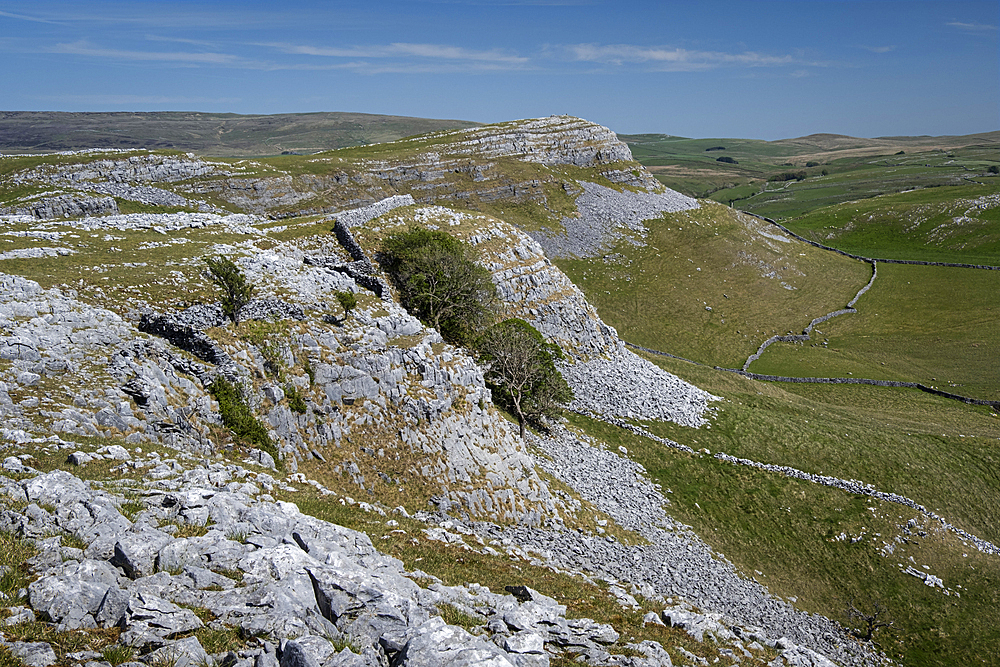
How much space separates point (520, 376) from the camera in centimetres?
4119

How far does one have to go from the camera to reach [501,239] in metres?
60.2

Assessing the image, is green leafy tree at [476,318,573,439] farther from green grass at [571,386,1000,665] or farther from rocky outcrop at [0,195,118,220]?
rocky outcrop at [0,195,118,220]

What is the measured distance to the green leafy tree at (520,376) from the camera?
4072 cm

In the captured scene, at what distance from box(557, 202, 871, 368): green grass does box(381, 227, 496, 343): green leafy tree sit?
37.1 m

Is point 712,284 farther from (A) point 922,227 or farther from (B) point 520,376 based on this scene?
(A) point 922,227

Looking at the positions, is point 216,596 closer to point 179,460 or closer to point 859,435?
point 179,460

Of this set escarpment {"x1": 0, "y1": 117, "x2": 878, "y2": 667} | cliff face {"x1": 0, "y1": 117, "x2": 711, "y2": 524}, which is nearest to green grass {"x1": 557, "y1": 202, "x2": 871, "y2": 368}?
escarpment {"x1": 0, "y1": 117, "x2": 878, "y2": 667}

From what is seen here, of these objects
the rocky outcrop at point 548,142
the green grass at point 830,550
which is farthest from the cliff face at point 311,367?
the rocky outcrop at point 548,142

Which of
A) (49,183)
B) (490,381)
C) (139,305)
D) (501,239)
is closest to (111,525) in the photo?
(139,305)

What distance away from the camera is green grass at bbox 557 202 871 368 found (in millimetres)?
77875

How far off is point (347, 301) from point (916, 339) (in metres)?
85.5

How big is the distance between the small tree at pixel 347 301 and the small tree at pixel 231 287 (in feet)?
17.8

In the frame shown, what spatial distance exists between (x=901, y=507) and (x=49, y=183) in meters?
99.7

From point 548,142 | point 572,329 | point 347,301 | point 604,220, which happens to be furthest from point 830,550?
point 548,142
